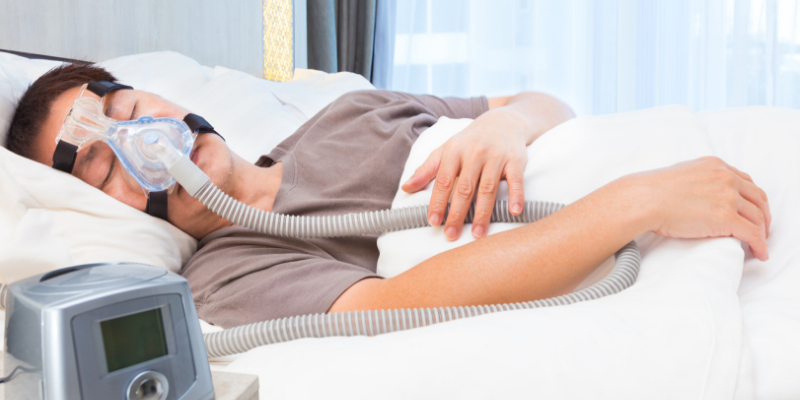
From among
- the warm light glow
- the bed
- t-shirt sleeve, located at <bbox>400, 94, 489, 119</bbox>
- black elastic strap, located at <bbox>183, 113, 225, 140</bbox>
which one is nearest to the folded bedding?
the bed

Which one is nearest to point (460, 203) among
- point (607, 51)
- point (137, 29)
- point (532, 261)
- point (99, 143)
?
point (532, 261)

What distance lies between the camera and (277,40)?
2.59 meters

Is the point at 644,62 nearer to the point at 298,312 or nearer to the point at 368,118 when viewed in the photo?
the point at 368,118

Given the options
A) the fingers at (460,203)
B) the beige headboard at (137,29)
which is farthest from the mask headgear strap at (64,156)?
the fingers at (460,203)

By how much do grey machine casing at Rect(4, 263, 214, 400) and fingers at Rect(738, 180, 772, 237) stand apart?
2.66 ft

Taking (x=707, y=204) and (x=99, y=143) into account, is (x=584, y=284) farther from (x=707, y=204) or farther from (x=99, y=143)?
(x=99, y=143)

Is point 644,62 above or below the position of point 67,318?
above

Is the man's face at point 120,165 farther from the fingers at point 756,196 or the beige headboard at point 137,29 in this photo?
the fingers at point 756,196

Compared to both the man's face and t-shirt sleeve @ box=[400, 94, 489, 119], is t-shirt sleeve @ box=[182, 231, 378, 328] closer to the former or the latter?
the man's face

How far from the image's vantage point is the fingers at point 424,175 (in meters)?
0.94

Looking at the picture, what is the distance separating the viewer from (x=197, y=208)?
1.06 m

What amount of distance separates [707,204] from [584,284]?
227mm

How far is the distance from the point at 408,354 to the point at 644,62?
298cm

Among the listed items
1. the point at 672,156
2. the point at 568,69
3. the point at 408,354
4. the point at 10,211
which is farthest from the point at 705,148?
the point at 568,69
